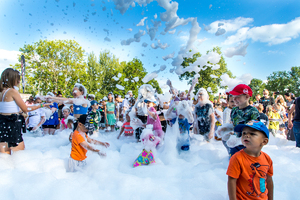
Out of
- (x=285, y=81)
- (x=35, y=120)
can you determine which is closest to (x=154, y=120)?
(x=35, y=120)

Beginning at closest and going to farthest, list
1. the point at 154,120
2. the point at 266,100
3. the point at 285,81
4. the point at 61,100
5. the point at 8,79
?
the point at 8,79 < the point at 61,100 < the point at 154,120 < the point at 266,100 < the point at 285,81

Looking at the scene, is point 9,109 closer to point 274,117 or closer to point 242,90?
point 242,90

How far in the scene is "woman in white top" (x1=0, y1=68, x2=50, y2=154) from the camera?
8.80 feet

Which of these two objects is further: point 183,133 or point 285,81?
point 285,81

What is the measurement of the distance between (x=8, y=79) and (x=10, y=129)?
0.77m

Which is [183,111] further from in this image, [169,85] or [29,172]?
[29,172]

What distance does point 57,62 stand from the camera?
1847 cm

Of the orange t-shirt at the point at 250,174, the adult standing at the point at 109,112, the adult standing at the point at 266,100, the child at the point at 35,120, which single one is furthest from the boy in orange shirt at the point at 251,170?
the adult standing at the point at 266,100

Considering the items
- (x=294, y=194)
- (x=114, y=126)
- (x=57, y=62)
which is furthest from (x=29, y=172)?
(x=57, y=62)

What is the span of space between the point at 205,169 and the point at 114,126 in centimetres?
515

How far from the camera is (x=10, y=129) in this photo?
2734 millimetres

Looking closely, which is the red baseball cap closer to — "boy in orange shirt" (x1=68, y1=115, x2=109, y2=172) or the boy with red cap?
the boy with red cap

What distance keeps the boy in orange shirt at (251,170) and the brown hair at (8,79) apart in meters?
3.21

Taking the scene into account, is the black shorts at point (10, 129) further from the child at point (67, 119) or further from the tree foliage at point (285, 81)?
the tree foliage at point (285, 81)
